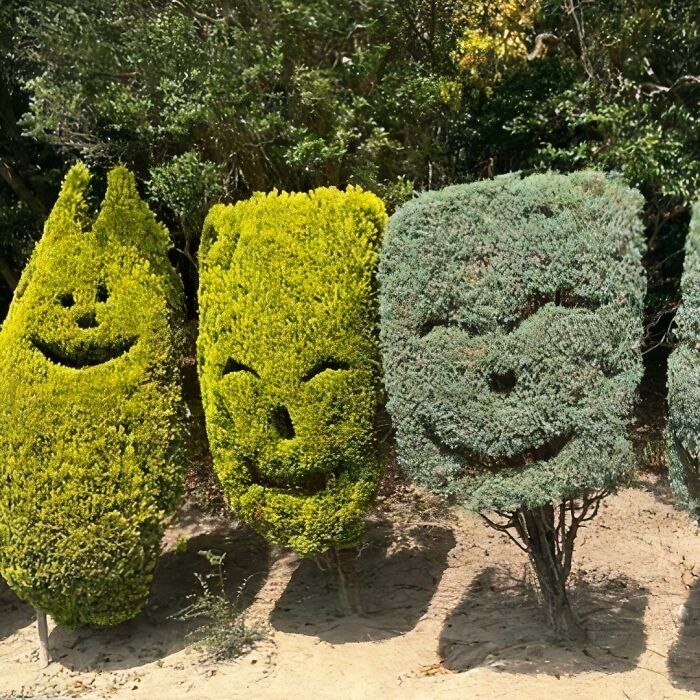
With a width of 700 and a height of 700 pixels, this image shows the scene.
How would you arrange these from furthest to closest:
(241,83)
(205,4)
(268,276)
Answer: (205,4) < (241,83) < (268,276)

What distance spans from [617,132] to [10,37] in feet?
19.2

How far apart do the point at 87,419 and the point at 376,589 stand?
8.84 ft

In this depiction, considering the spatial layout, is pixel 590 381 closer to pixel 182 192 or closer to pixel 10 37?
pixel 182 192

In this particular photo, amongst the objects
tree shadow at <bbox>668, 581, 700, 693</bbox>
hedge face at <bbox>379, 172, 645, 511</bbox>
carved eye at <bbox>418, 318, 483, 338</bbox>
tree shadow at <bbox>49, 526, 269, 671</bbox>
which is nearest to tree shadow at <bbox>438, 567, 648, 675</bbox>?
tree shadow at <bbox>668, 581, 700, 693</bbox>

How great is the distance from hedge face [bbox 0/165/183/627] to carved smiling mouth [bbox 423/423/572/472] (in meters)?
1.94

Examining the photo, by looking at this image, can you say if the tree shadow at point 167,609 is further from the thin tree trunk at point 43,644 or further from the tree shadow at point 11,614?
the tree shadow at point 11,614

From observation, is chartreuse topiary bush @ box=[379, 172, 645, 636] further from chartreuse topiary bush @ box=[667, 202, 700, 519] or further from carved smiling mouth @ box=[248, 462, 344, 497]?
carved smiling mouth @ box=[248, 462, 344, 497]

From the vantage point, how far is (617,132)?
6.90 meters

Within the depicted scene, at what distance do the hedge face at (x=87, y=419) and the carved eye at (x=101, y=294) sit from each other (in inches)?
0.4

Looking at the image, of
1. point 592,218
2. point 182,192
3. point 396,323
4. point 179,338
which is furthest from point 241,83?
point 592,218

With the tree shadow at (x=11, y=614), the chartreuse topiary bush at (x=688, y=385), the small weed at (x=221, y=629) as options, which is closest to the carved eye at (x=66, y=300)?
the small weed at (x=221, y=629)

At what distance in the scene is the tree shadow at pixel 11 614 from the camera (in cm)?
649

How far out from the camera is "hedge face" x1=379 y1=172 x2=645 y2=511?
4.35 metres

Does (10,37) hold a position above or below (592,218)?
above
